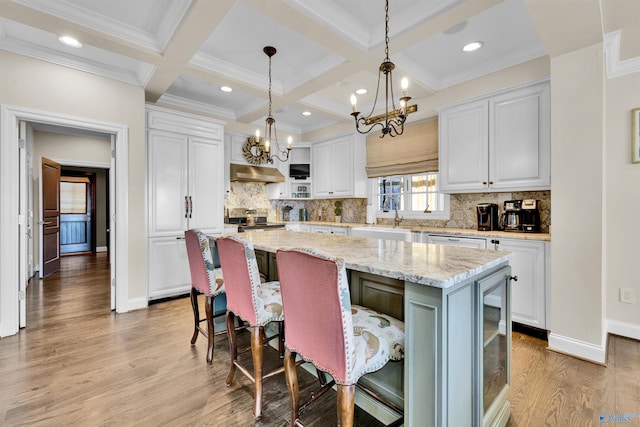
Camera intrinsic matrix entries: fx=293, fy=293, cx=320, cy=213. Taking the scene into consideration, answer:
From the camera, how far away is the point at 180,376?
2.13m

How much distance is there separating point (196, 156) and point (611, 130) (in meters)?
4.69

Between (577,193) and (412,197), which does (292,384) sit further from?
(412,197)

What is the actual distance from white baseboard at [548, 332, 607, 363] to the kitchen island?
1.29 metres

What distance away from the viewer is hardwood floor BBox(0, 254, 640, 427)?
1.72 metres

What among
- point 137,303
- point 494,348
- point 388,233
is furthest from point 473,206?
point 137,303

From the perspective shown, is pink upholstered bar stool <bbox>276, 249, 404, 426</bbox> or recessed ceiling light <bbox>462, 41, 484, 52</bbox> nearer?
pink upholstered bar stool <bbox>276, 249, 404, 426</bbox>

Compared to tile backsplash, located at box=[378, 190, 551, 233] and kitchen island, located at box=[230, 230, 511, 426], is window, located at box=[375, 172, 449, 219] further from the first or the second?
kitchen island, located at box=[230, 230, 511, 426]

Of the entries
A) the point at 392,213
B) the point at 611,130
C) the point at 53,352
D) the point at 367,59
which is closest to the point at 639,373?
the point at 611,130

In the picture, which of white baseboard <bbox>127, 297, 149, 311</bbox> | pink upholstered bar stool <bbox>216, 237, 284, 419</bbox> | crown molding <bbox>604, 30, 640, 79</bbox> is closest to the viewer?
pink upholstered bar stool <bbox>216, 237, 284, 419</bbox>

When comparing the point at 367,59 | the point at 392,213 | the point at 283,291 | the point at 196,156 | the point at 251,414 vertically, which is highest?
the point at 367,59

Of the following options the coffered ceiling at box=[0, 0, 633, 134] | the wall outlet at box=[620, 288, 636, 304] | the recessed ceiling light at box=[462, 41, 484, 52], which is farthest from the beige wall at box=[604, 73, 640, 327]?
the recessed ceiling light at box=[462, 41, 484, 52]

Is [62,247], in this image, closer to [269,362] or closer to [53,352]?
[53,352]

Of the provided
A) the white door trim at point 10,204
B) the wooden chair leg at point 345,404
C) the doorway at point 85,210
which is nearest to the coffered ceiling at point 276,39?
the white door trim at point 10,204

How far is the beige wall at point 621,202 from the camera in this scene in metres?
2.71
